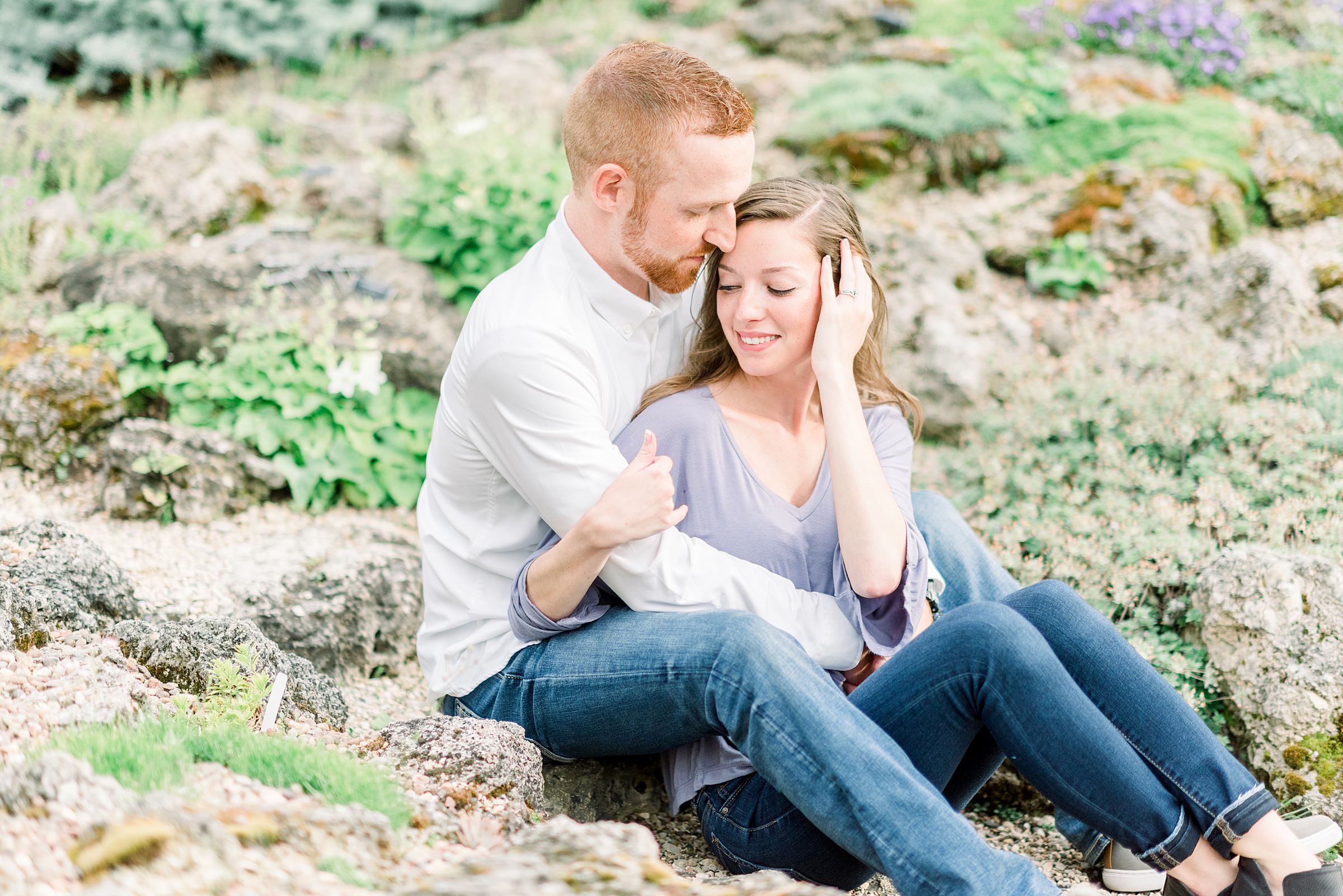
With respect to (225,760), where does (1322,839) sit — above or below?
below

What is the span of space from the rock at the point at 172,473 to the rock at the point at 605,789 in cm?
202

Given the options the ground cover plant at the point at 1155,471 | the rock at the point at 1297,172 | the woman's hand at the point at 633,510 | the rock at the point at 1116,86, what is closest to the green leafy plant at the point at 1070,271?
the ground cover plant at the point at 1155,471

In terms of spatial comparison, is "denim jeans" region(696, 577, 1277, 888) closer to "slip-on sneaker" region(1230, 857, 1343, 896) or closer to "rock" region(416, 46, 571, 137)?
"slip-on sneaker" region(1230, 857, 1343, 896)

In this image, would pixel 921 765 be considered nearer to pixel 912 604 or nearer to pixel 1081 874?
pixel 912 604

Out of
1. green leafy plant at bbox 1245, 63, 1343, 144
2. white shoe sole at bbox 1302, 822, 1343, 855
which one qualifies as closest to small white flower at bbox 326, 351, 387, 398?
white shoe sole at bbox 1302, 822, 1343, 855

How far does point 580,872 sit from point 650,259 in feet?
5.63

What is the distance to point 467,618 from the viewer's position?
3.12 meters

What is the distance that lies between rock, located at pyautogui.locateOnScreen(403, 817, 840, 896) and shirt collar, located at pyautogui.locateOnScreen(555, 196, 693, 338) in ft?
4.87

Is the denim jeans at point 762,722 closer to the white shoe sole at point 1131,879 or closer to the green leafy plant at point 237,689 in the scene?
the green leafy plant at point 237,689

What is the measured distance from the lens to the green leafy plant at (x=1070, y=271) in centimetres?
582

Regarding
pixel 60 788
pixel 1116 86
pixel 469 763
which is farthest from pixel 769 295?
pixel 1116 86

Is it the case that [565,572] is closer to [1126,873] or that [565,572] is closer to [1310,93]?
[1126,873]

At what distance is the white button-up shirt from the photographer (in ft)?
9.31

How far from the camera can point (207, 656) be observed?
2.88 meters
